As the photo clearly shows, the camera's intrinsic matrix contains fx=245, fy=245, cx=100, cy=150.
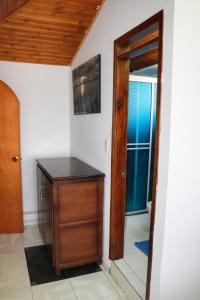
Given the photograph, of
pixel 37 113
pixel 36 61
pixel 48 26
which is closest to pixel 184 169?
pixel 48 26

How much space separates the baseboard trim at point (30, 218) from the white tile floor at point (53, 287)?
0.87 m

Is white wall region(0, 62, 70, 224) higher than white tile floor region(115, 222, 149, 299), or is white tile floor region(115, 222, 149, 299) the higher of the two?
white wall region(0, 62, 70, 224)

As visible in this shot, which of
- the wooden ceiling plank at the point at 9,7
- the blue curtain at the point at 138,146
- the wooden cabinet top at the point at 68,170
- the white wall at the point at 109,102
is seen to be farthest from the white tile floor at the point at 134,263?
the wooden ceiling plank at the point at 9,7

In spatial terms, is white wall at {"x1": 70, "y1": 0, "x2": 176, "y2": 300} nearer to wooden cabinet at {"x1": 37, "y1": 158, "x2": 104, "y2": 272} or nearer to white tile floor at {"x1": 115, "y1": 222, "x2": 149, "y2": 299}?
wooden cabinet at {"x1": 37, "y1": 158, "x2": 104, "y2": 272}

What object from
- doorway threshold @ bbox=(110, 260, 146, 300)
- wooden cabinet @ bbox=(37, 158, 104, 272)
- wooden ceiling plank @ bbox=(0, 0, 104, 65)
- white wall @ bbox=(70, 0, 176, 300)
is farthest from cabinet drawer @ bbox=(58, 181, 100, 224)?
wooden ceiling plank @ bbox=(0, 0, 104, 65)

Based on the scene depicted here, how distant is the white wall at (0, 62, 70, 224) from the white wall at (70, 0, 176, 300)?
0.22 metres

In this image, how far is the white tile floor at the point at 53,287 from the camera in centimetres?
201

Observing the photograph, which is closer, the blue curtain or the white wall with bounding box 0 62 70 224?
the blue curtain

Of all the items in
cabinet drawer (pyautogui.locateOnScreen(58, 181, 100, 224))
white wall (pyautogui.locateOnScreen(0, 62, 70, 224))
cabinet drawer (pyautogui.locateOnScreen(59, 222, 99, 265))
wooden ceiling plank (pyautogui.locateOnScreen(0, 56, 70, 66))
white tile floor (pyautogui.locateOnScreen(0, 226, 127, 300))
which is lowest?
white tile floor (pyautogui.locateOnScreen(0, 226, 127, 300))

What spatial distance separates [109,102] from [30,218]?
213 centimetres

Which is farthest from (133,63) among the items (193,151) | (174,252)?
(174,252)

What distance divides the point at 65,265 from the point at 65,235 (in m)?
0.29

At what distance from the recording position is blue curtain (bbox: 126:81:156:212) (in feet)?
10.1

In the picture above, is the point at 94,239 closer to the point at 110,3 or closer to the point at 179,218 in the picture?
the point at 179,218
